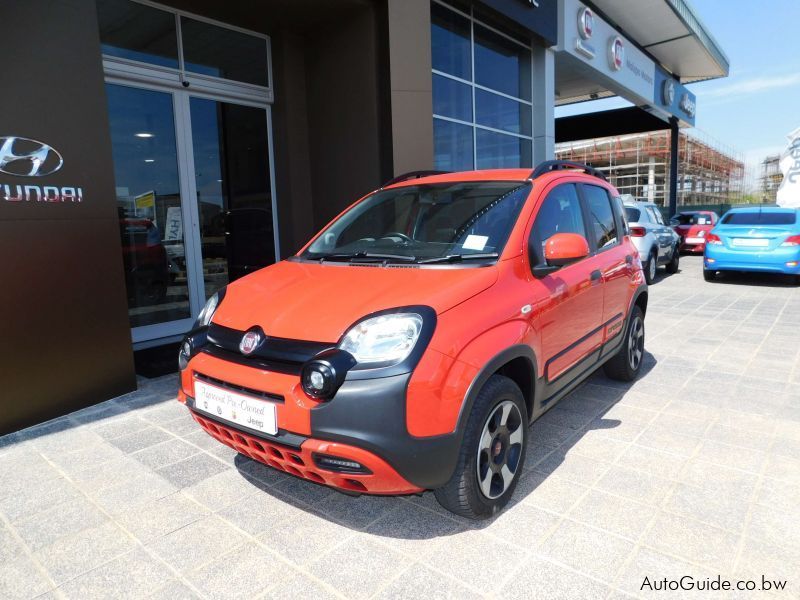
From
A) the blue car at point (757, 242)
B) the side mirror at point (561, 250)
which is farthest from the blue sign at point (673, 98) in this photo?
the side mirror at point (561, 250)

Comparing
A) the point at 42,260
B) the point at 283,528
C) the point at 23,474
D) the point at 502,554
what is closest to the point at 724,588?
the point at 502,554

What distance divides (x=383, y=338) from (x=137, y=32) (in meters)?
5.87

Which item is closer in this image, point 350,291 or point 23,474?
point 350,291

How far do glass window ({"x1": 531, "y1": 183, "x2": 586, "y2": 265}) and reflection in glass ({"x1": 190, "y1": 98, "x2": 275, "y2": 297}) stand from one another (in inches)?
200

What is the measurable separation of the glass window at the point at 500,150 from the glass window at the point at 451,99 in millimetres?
550

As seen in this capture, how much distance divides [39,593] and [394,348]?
70.2 inches

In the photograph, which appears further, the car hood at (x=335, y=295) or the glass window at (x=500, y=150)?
the glass window at (x=500, y=150)

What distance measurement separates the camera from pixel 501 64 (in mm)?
10922

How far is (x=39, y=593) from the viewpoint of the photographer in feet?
7.19

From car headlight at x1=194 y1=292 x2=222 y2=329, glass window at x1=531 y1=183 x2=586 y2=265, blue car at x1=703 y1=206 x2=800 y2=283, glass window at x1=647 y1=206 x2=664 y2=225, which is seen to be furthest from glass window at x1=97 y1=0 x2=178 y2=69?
blue car at x1=703 y1=206 x2=800 y2=283

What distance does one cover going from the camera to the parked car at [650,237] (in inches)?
415

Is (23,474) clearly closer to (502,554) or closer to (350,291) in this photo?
(350,291)

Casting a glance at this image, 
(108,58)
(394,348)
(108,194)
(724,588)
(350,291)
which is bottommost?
(724,588)

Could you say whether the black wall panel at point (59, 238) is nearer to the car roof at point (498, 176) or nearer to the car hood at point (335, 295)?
the car hood at point (335, 295)
